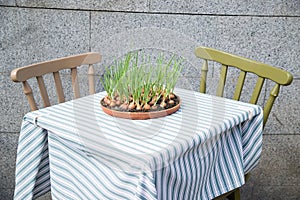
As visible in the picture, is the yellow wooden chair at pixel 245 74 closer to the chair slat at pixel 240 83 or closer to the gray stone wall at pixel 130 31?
the chair slat at pixel 240 83

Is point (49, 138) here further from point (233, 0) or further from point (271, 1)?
point (271, 1)

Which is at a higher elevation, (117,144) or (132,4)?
(132,4)

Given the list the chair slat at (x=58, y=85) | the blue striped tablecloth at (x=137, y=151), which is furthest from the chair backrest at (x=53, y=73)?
the blue striped tablecloth at (x=137, y=151)

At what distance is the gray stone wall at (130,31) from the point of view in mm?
2346

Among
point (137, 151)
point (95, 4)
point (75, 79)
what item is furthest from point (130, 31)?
point (137, 151)

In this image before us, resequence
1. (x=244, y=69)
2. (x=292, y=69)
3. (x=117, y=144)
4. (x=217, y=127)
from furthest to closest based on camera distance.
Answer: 1. (x=292, y=69)
2. (x=244, y=69)
3. (x=217, y=127)
4. (x=117, y=144)

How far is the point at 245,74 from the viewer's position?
1919 mm

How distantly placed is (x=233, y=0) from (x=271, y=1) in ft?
0.81

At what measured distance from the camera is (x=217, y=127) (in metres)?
1.42

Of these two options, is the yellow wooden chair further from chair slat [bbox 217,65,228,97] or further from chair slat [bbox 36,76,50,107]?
chair slat [bbox 36,76,50,107]

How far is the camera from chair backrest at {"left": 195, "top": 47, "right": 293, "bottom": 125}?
1713mm

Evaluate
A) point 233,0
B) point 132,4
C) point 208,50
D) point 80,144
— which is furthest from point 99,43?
point 80,144

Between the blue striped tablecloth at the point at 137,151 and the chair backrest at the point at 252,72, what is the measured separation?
0.15 metres

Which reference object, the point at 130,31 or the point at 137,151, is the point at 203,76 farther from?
the point at 137,151
